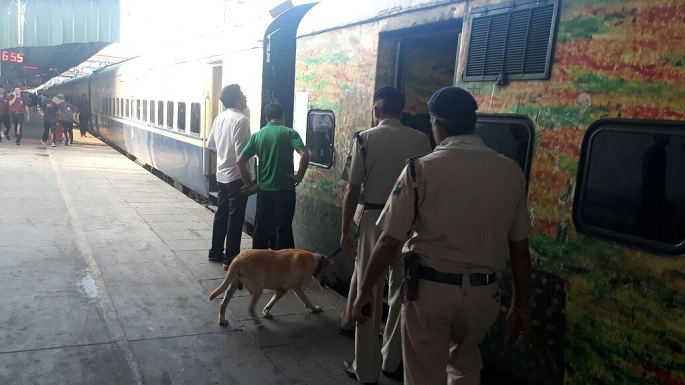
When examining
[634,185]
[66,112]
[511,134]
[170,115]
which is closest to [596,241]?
[634,185]

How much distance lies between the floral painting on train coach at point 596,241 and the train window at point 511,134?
67mm

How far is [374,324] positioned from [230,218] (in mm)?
2784

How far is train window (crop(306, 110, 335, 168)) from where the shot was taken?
5.45 metres

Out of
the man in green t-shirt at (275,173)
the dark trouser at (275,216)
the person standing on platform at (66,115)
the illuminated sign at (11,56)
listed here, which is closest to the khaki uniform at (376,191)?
the man in green t-shirt at (275,173)

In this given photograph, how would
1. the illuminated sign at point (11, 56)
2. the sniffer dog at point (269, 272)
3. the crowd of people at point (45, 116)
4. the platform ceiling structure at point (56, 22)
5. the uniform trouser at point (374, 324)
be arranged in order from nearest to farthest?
the uniform trouser at point (374, 324) → the sniffer dog at point (269, 272) → the platform ceiling structure at point (56, 22) → the crowd of people at point (45, 116) → the illuminated sign at point (11, 56)

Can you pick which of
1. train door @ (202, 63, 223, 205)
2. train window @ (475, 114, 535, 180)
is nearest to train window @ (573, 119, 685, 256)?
train window @ (475, 114, 535, 180)

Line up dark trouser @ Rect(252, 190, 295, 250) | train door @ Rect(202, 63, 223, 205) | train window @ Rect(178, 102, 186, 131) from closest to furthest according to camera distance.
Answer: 1. dark trouser @ Rect(252, 190, 295, 250)
2. train door @ Rect(202, 63, 223, 205)
3. train window @ Rect(178, 102, 186, 131)

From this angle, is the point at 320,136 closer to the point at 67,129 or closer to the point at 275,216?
the point at 275,216

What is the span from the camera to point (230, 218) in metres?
5.77

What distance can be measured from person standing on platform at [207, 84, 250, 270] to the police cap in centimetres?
361

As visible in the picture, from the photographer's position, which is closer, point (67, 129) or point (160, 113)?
point (160, 113)

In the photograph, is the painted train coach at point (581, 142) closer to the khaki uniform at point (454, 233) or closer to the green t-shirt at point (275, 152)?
the khaki uniform at point (454, 233)

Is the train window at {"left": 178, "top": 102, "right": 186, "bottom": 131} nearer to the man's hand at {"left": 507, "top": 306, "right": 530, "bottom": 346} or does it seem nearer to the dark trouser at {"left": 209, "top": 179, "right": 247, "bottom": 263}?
the dark trouser at {"left": 209, "top": 179, "right": 247, "bottom": 263}

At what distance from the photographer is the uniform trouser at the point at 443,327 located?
230 cm
